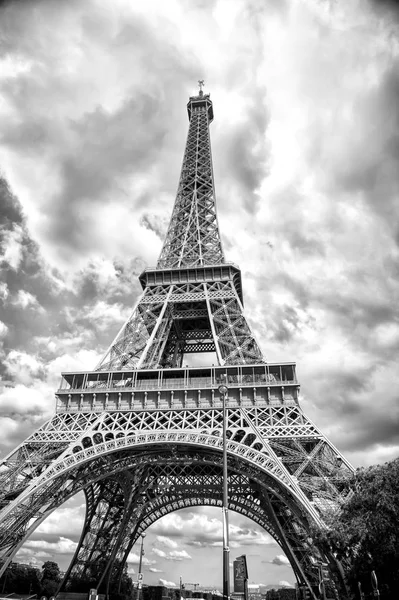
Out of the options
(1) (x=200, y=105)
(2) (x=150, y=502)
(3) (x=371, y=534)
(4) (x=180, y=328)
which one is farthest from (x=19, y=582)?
(1) (x=200, y=105)

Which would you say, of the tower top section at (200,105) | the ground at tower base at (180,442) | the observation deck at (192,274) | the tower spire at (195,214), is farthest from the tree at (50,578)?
the tower top section at (200,105)

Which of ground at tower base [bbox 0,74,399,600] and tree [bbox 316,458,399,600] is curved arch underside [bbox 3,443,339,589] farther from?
tree [bbox 316,458,399,600]

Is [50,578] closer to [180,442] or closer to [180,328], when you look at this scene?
[180,328]

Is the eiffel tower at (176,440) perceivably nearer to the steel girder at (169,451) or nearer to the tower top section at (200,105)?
the steel girder at (169,451)

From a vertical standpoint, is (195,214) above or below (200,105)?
below

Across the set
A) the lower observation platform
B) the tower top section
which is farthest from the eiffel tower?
the tower top section
